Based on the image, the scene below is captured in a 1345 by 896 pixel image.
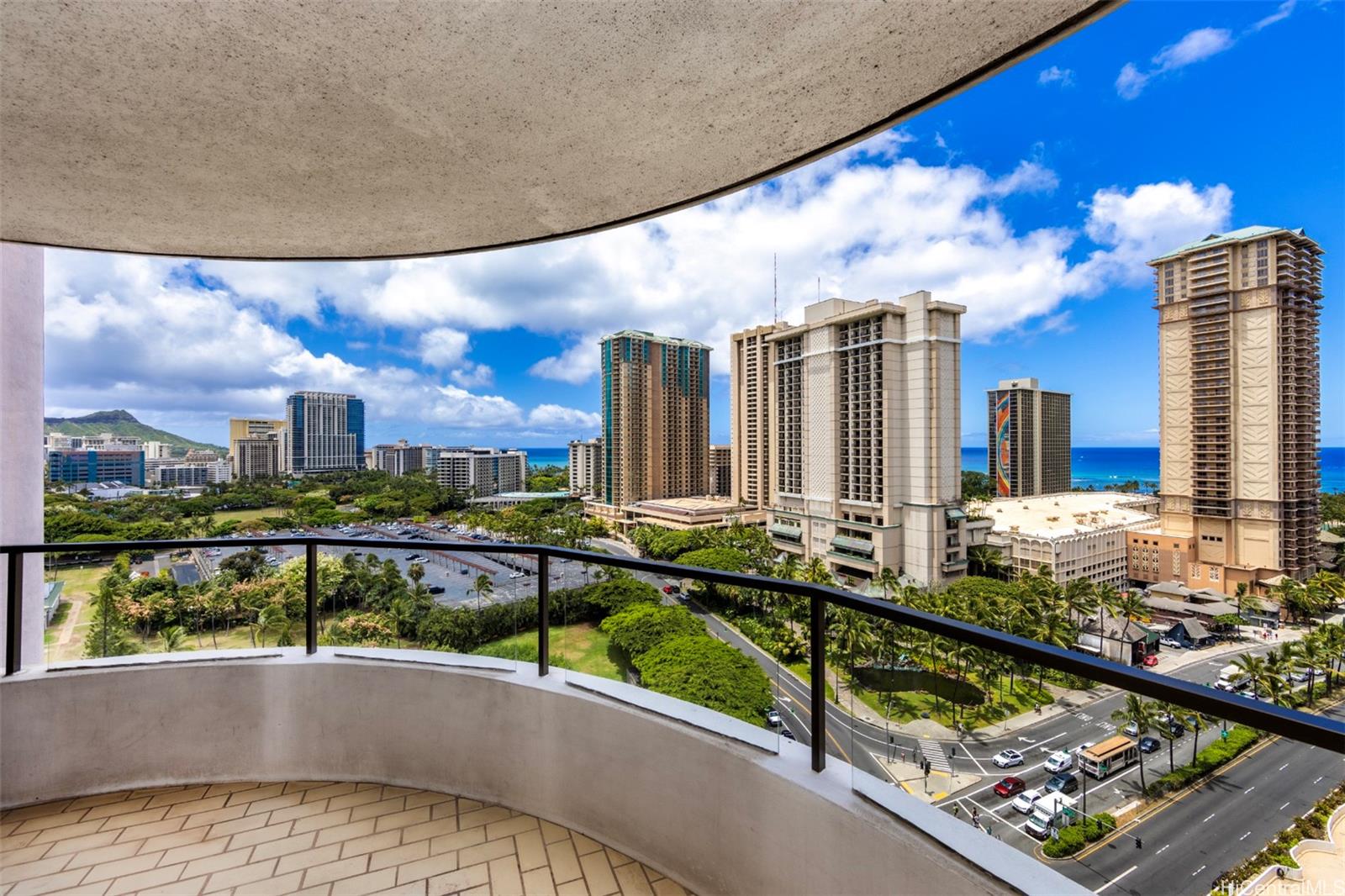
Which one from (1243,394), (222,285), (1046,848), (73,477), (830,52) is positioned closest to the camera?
(1046,848)

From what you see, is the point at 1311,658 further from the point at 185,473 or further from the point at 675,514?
the point at 675,514

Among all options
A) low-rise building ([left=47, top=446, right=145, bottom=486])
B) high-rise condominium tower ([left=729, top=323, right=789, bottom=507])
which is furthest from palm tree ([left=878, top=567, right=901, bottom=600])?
high-rise condominium tower ([left=729, top=323, right=789, bottom=507])

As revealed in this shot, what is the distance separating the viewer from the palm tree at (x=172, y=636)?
253 centimetres

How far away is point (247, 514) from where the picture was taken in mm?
8539

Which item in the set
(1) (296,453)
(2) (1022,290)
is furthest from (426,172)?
(2) (1022,290)

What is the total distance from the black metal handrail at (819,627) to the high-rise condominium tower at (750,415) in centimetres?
3929

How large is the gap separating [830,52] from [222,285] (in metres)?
40.3

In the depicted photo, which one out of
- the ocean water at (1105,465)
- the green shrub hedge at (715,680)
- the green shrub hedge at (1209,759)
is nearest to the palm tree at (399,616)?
the green shrub hedge at (715,680)

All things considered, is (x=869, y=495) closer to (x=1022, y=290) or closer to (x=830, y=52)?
(x=1022, y=290)

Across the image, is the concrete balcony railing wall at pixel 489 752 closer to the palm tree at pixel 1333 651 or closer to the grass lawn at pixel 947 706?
the grass lawn at pixel 947 706

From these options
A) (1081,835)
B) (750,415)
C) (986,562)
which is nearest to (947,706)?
(1081,835)

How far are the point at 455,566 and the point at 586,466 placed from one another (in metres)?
44.9

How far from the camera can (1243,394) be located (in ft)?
63.6

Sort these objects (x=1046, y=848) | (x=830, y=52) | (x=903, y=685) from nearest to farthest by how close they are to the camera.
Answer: (x=1046, y=848) < (x=830, y=52) < (x=903, y=685)
